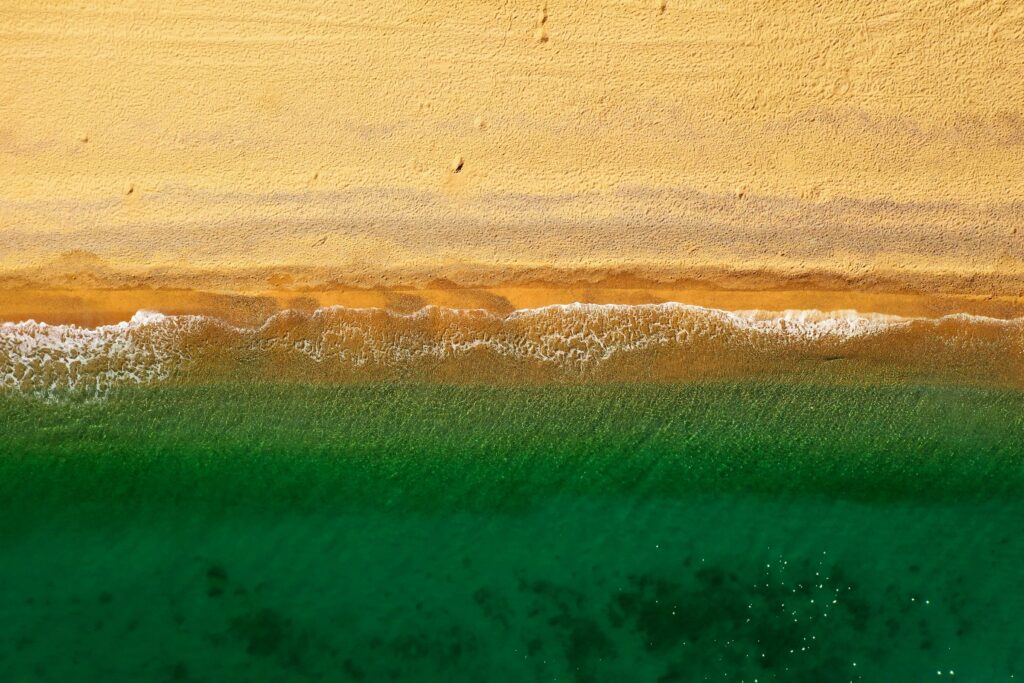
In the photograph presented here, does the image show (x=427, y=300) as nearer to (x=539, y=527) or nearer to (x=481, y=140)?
(x=481, y=140)

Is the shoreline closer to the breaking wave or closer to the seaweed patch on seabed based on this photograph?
the breaking wave

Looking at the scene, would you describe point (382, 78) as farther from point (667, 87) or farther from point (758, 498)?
point (758, 498)

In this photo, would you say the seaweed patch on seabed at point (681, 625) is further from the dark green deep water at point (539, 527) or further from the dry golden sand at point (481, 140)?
the dry golden sand at point (481, 140)

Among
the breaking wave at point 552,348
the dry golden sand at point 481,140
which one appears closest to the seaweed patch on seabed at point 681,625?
the breaking wave at point 552,348

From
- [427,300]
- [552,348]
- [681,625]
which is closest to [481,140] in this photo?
[427,300]

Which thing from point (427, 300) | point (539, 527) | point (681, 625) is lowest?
point (681, 625)

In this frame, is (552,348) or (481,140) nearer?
(481,140)
